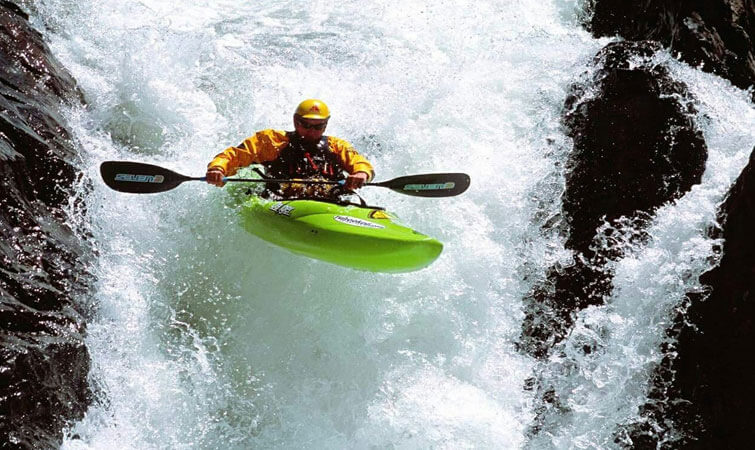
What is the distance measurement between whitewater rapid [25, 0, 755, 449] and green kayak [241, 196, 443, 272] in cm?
47

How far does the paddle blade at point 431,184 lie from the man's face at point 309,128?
0.64 meters

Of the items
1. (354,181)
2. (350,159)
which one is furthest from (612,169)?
(354,181)

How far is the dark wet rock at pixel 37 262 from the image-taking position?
12.0 ft

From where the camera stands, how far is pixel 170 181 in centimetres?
509

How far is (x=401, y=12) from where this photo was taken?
8461 mm

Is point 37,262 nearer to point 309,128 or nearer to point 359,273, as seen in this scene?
point 309,128

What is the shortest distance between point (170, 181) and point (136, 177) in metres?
0.23

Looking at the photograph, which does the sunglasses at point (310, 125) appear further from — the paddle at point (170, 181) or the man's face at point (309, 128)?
the paddle at point (170, 181)

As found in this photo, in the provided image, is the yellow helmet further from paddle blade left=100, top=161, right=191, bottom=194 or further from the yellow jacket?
paddle blade left=100, top=161, right=191, bottom=194

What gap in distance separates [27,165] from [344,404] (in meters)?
2.63

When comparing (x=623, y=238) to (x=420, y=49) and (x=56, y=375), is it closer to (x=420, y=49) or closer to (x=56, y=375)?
(x=420, y=49)

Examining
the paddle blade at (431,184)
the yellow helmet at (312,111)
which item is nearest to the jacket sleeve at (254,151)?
the yellow helmet at (312,111)

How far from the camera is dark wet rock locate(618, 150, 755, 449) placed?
4309 millimetres

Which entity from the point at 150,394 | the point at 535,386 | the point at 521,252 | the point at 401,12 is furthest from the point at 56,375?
the point at 401,12
